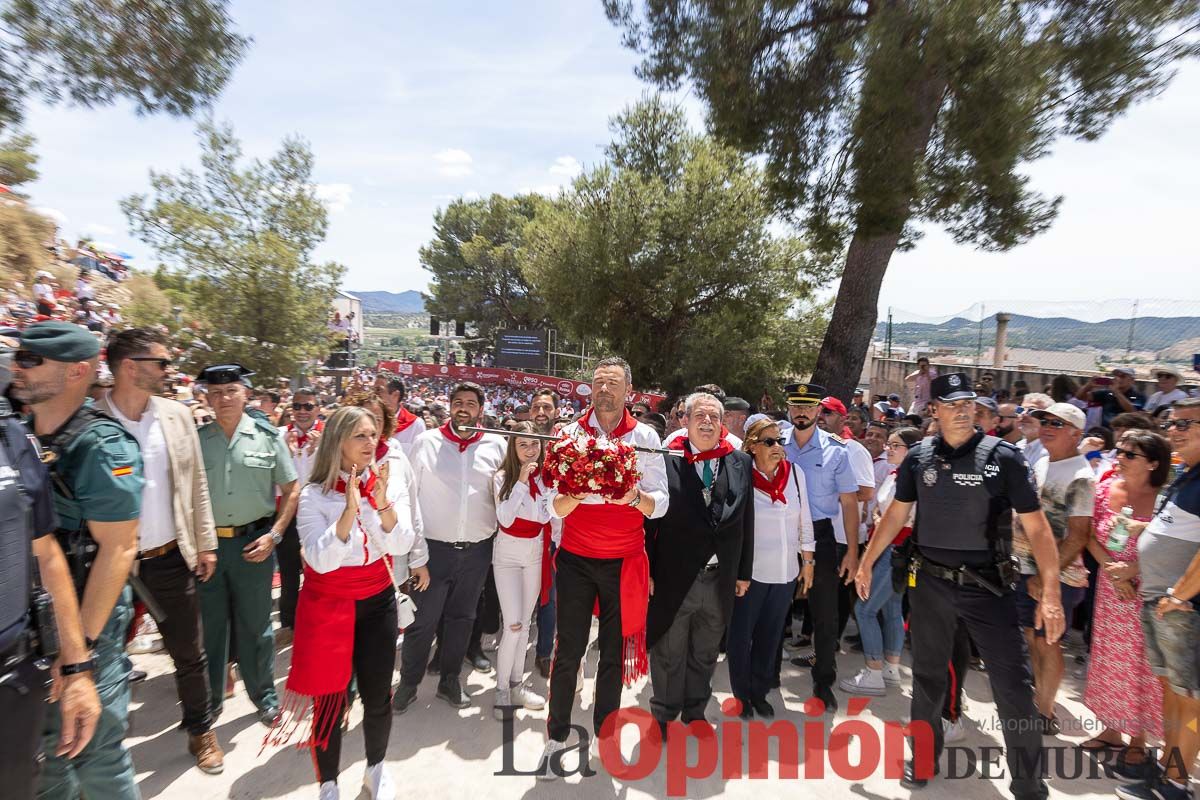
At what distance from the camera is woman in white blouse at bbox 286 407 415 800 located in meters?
2.95

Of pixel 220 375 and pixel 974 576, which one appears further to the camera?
pixel 220 375

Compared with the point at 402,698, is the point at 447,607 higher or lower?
higher

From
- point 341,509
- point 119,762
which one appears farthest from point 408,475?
point 119,762

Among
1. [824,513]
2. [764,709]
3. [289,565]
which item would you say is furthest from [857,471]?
[289,565]

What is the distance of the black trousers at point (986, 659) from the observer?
3119 mm

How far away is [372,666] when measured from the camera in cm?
306

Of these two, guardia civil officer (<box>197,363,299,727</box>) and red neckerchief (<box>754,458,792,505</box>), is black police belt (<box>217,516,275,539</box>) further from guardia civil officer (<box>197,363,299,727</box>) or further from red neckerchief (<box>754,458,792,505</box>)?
red neckerchief (<box>754,458,792,505</box>)

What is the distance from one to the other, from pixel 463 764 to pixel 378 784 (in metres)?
0.55

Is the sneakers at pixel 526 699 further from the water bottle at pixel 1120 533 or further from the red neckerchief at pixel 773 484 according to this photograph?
the water bottle at pixel 1120 533

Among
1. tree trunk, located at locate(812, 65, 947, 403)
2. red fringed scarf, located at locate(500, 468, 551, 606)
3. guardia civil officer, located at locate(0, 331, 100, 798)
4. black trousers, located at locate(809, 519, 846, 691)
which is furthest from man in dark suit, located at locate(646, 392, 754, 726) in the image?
tree trunk, located at locate(812, 65, 947, 403)

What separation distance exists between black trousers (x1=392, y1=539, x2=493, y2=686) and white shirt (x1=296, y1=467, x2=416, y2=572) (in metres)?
1.05

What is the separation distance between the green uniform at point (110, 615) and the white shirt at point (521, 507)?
75.3 inches

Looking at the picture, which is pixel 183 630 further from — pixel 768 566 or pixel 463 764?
pixel 768 566

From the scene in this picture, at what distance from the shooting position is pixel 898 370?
15.4 metres
